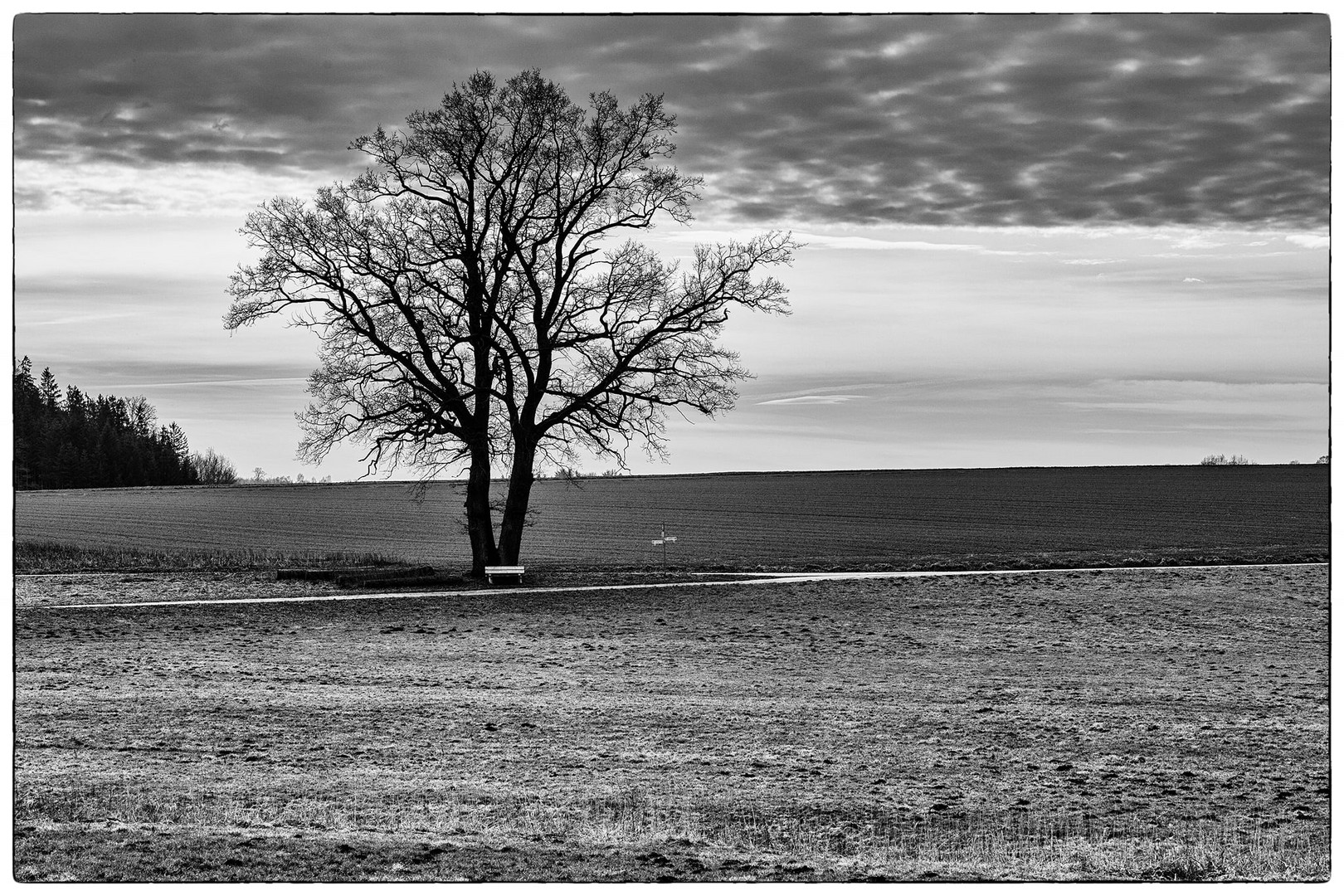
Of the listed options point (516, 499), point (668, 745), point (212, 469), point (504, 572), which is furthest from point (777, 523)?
point (668, 745)

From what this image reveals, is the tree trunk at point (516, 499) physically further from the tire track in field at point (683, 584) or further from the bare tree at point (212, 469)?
the bare tree at point (212, 469)

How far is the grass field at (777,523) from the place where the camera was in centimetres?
4066

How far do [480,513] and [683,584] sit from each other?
4.98 m

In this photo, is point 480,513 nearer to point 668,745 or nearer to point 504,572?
point 504,572

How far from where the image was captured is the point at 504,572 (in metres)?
25.2

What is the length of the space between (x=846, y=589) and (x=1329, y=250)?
52.9ft

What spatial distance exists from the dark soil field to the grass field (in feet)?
38.0

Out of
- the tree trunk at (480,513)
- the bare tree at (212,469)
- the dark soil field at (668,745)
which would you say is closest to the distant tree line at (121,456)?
the bare tree at (212,469)

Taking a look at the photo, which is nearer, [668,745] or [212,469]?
[668,745]

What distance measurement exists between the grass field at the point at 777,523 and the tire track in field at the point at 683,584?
1.50m

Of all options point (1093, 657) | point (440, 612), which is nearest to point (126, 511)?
point (440, 612)

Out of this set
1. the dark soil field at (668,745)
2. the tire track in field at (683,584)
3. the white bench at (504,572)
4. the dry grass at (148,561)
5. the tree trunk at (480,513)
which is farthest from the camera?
the dry grass at (148,561)

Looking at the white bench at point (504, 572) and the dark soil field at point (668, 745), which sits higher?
the white bench at point (504, 572)
